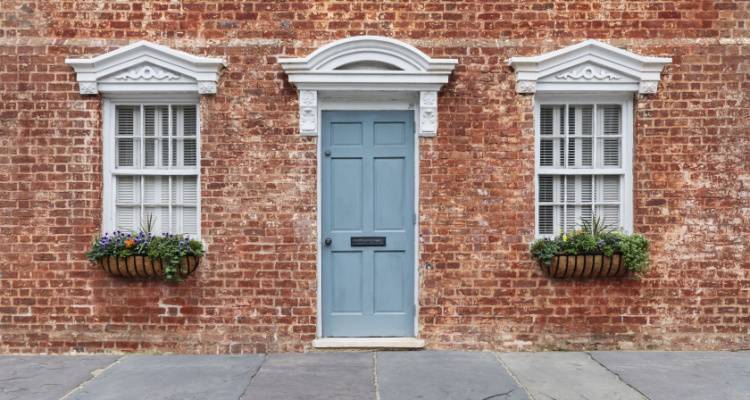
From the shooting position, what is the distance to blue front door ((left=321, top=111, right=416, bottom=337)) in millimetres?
7453

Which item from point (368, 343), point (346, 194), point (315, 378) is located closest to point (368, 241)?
point (346, 194)

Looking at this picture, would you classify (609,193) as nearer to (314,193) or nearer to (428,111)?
(428,111)

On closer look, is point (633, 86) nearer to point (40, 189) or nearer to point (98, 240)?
point (98, 240)

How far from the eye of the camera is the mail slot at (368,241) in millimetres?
7438

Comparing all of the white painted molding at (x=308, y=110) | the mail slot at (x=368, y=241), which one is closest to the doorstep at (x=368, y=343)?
the mail slot at (x=368, y=241)

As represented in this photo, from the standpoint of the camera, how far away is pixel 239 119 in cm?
730

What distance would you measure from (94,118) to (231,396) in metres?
3.47

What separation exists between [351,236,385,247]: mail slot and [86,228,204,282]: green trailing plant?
1643 millimetres

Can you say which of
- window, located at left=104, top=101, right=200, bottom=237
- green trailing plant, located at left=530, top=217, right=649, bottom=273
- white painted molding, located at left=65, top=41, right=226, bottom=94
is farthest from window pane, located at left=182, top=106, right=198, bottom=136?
green trailing plant, located at left=530, top=217, right=649, bottom=273

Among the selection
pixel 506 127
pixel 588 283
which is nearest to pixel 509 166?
pixel 506 127

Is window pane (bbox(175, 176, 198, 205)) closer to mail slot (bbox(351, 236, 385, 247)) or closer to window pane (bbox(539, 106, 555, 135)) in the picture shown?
mail slot (bbox(351, 236, 385, 247))

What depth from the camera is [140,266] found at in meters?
7.10

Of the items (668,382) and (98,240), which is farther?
(98,240)

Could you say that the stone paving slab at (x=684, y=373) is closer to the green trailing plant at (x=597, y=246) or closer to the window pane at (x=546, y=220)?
the green trailing plant at (x=597, y=246)
